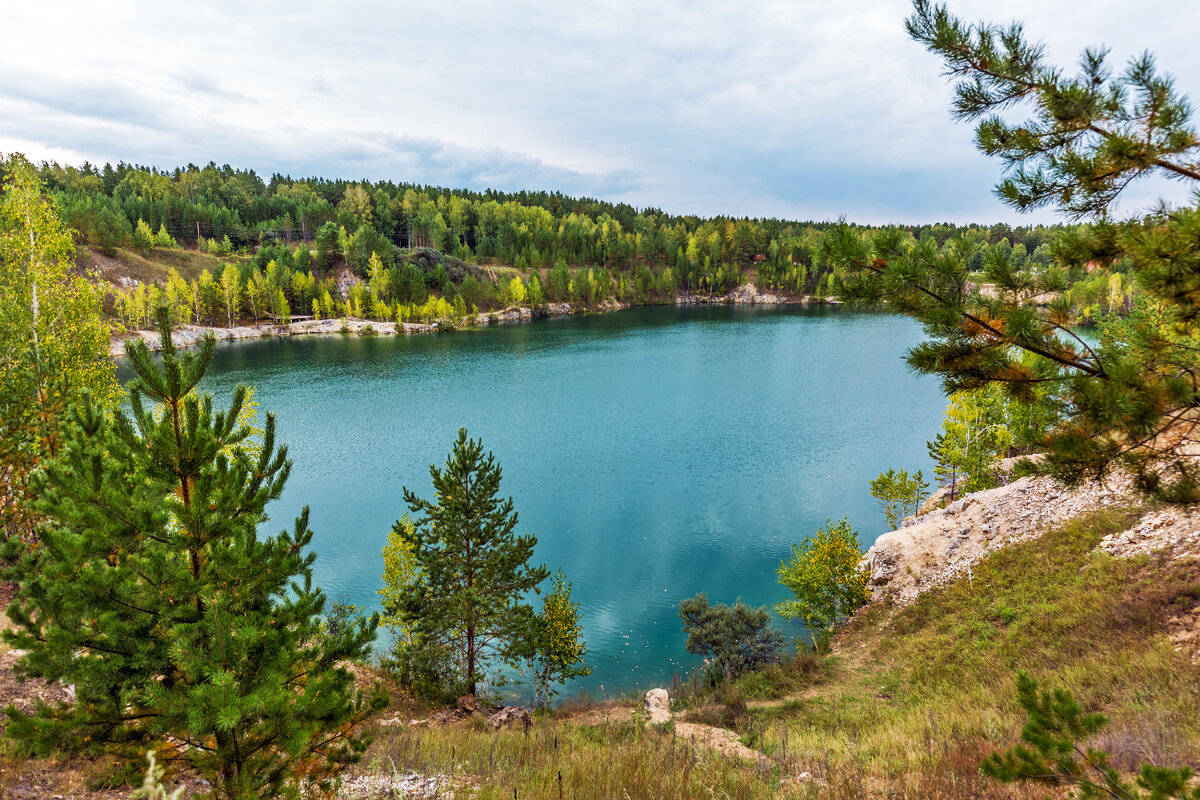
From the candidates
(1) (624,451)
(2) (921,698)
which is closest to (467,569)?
(2) (921,698)

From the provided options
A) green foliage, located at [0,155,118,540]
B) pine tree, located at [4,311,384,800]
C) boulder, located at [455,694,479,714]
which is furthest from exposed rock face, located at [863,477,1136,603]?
green foliage, located at [0,155,118,540]

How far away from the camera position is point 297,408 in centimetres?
5362

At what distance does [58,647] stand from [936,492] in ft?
129

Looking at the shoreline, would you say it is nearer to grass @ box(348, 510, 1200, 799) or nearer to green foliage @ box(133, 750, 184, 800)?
grass @ box(348, 510, 1200, 799)

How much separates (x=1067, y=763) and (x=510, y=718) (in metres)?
14.4

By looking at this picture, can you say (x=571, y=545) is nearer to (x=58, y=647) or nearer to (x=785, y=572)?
(x=785, y=572)

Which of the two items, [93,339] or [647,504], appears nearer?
[93,339]

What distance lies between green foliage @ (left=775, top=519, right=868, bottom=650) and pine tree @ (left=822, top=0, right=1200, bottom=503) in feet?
55.4

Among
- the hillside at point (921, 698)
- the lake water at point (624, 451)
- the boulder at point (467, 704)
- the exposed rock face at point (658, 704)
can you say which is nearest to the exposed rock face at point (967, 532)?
the hillside at point (921, 698)

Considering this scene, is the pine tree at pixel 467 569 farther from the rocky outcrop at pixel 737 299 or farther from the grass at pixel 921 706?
the rocky outcrop at pixel 737 299

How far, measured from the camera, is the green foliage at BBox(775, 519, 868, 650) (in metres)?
21.7

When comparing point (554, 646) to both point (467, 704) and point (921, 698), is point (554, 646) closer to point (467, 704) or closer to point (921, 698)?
point (467, 704)

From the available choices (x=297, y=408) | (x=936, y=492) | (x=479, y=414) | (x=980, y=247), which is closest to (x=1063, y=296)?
(x=980, y=247)

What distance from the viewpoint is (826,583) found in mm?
21781
